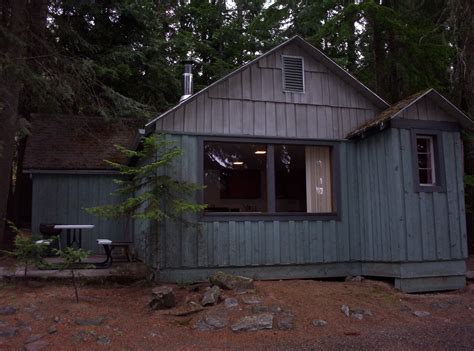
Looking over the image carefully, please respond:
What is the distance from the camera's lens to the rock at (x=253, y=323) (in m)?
6.29

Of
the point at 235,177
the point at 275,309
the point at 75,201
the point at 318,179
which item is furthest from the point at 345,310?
the point at 75,201

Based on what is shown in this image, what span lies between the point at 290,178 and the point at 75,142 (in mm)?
6061

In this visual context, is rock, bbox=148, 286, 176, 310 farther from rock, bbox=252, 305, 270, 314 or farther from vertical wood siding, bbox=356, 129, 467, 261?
vertical wood siding, bbox=356, 129, 467, 261

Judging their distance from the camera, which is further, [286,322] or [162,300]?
[162,300]

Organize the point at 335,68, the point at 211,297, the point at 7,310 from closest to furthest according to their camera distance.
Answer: the point at 7,310
the point at 211,297
the point at 335,68

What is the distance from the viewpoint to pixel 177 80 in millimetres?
17672

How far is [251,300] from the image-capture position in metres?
7.13

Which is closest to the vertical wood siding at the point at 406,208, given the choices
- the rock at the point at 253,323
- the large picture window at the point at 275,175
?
the large picture window at the point at 275,175

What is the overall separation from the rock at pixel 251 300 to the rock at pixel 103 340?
2.09 metres

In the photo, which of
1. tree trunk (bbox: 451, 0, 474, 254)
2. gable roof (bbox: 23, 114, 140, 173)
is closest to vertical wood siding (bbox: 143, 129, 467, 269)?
tree trunk (bbox: 451, 0, 474, 254)

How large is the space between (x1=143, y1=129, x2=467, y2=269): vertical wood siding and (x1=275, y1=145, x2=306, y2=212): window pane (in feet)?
2.54

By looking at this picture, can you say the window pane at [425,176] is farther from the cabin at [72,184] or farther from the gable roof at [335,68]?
the cabin at [72,184]

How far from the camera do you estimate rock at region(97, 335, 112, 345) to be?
5750mm

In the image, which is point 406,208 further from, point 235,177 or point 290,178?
point 235,177
